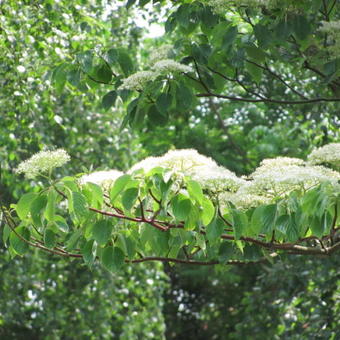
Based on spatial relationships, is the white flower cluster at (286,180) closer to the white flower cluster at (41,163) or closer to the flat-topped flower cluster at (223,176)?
the flat-topped flower cluster at (223,176)

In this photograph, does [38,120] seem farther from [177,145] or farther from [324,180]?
[324,180]

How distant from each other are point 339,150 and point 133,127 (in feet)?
2.68

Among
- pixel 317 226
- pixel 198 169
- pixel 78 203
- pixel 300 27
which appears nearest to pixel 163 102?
pixel 300 27

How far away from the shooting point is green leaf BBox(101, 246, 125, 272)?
7.76 feet

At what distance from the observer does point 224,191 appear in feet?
7.57

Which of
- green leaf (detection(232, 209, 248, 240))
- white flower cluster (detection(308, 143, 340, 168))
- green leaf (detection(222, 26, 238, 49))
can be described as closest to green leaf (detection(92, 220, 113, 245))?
green leaf (detection(232, 209, 248, 240))

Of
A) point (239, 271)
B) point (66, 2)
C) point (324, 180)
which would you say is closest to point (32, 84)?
point (66, 2)

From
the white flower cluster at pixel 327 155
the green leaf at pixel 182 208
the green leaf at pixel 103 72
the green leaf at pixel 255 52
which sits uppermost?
the green leaf at pixel 255 52

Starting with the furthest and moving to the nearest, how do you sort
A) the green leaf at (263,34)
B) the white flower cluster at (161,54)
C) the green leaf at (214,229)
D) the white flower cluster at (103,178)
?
the white flower cluster at (161,54) < the green leaf at (263,34) < the white flower cluster at (103,178) < the green leaf at (214,229)

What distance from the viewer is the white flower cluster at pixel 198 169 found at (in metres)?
2.11

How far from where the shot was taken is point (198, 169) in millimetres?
2156

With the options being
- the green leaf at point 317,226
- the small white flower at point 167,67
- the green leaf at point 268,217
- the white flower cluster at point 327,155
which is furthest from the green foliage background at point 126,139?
the green leaf at point 317,226

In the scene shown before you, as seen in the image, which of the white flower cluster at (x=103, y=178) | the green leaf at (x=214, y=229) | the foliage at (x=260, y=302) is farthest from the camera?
the foliage at (x=260, y=302)

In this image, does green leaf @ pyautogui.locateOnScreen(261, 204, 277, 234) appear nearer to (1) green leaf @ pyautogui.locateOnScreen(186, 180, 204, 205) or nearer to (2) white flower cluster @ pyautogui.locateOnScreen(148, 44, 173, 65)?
(1) green leaf @ pyautogui.locateOnScreen(186, 180, 204, 205)
